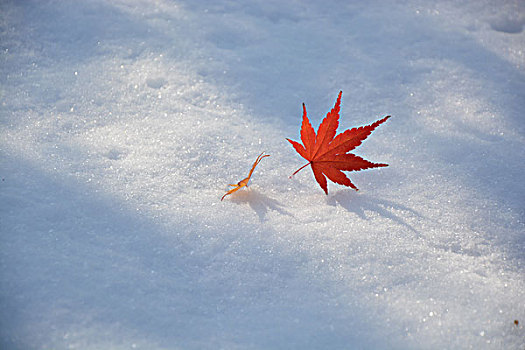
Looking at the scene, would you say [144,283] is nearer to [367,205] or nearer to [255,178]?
[255,178]

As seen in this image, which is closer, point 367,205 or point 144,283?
point 144,283

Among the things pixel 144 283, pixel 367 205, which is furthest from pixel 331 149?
pixel 144 283

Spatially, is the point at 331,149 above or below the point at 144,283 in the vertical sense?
above

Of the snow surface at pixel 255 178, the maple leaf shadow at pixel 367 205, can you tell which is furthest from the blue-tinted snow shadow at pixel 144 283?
the maple leaf shadow at pixel 367 205

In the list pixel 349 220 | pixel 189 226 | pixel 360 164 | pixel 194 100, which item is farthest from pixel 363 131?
pixel 194 100

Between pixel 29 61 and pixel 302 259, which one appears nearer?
pixel 302 259

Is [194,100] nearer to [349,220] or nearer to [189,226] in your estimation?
[189,226]

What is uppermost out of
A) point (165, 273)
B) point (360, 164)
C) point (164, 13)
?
point (164, 13)
